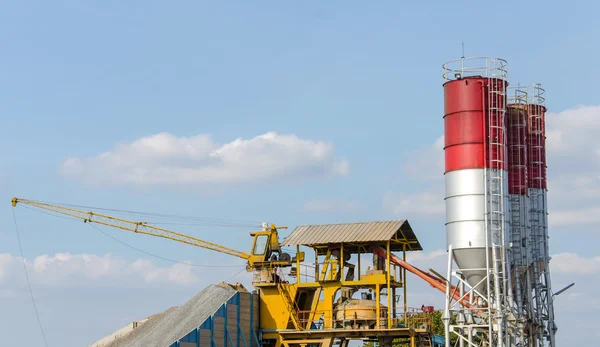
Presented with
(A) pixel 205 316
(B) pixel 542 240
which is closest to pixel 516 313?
(B) pixel 542 240

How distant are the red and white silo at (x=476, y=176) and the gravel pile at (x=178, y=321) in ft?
55.4

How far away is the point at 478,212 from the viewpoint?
59094 millimetres

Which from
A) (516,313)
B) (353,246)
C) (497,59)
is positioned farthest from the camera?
(353,246)

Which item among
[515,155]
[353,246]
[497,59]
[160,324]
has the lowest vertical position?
[160,324]

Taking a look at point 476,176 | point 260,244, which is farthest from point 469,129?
point 260,244

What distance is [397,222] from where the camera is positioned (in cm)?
6600

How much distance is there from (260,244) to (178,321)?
922 centimetres

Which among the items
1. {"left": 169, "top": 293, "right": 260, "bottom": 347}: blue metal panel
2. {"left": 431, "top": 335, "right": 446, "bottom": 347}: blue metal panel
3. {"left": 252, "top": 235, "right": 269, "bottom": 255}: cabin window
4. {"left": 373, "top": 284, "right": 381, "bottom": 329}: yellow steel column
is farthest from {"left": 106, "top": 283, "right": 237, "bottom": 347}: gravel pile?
Result: {"left": 431, "top": 335, "right": 446, "bottom": 347}: blue metal panel

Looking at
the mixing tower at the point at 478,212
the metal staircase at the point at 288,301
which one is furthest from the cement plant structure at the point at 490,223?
the metal staircase at the point at 288,301

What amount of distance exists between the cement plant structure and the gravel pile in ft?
52.9

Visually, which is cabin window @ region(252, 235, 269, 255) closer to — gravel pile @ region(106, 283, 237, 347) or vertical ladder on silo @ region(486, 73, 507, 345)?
gravel pile @ region(106, 283, 237, 347)

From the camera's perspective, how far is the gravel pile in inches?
2455

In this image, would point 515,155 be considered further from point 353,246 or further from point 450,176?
point 353,246

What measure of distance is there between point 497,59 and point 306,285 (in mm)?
20253
